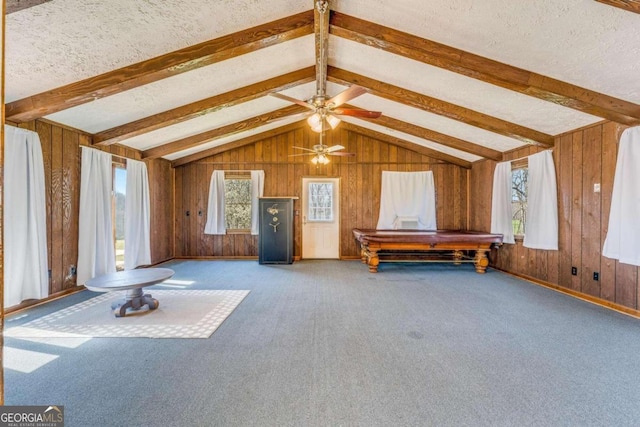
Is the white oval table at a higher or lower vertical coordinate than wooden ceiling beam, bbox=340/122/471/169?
lower

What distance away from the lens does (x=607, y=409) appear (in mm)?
1646

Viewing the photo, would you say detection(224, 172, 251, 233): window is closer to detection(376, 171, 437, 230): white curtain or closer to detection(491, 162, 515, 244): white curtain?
detection(376, 171, 437, 230): white curtain

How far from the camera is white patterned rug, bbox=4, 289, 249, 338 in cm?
263

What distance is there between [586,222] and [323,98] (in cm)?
396

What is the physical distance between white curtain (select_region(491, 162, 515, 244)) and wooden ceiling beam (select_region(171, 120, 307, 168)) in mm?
4349

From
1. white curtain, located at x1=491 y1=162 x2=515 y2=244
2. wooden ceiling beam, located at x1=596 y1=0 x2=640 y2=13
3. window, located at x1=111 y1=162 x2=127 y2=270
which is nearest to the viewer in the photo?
wooden ceiling beam, located at x1=596 y1=0 x2=640 y2=13

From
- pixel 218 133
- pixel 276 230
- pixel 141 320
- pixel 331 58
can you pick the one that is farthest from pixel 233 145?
pixel 141 320

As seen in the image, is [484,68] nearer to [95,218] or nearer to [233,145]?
[233,145]

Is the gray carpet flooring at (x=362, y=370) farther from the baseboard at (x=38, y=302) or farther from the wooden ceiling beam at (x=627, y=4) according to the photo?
the wooden ceiling beam at (x=627, y=4)

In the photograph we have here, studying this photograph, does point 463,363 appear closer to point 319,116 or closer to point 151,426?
point 151,426

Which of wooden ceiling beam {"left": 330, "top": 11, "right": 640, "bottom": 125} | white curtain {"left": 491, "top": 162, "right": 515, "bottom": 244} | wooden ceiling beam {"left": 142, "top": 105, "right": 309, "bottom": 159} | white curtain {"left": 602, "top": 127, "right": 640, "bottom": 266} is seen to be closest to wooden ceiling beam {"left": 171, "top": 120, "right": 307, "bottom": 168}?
wooden ceiling beam {"left": 142, "top": 105, "right": 309, "bottom": 159}

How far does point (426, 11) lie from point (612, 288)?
3950 millimetres

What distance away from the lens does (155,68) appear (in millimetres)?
2916

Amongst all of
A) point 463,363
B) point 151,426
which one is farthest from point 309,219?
point 151,426
